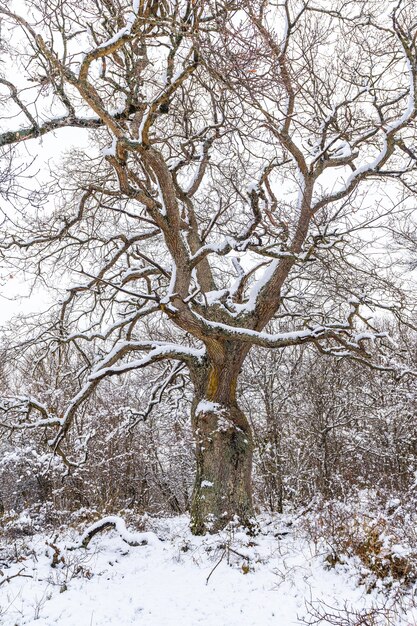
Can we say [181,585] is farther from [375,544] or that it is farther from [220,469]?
[220,469]

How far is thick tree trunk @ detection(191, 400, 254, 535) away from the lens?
22.5 ft

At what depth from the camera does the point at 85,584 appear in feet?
16.1

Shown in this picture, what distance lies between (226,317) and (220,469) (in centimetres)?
248

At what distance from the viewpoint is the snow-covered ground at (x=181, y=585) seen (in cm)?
393

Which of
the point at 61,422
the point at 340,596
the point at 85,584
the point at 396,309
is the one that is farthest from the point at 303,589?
the point at 396,309

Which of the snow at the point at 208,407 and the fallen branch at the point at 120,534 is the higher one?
the snow at the point at 208,407

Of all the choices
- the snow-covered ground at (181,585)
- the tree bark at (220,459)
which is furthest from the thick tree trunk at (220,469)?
the snow-covered ground at (181,585)

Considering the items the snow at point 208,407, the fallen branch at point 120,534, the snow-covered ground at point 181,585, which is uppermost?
the snow at point 208,407

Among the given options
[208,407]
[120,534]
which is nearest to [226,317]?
[208,407]

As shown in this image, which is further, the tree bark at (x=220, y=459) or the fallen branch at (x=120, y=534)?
the tree bark at (x=220, y=459)

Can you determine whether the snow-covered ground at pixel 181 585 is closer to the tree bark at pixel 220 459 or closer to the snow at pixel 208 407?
the tree bark at pixel 220 459

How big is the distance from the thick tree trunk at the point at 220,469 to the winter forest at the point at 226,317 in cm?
3

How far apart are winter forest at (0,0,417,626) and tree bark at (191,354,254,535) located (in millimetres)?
32

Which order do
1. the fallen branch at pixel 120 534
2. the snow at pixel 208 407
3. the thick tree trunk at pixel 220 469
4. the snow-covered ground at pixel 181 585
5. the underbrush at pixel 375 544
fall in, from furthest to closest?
the snow at pixel 208 407, the thick tree trunk at pixel 220 469, the fallen branch at pixel 120 534, the underbrush at pixel 375 544, the snow-covered ground at pixel 181 585
